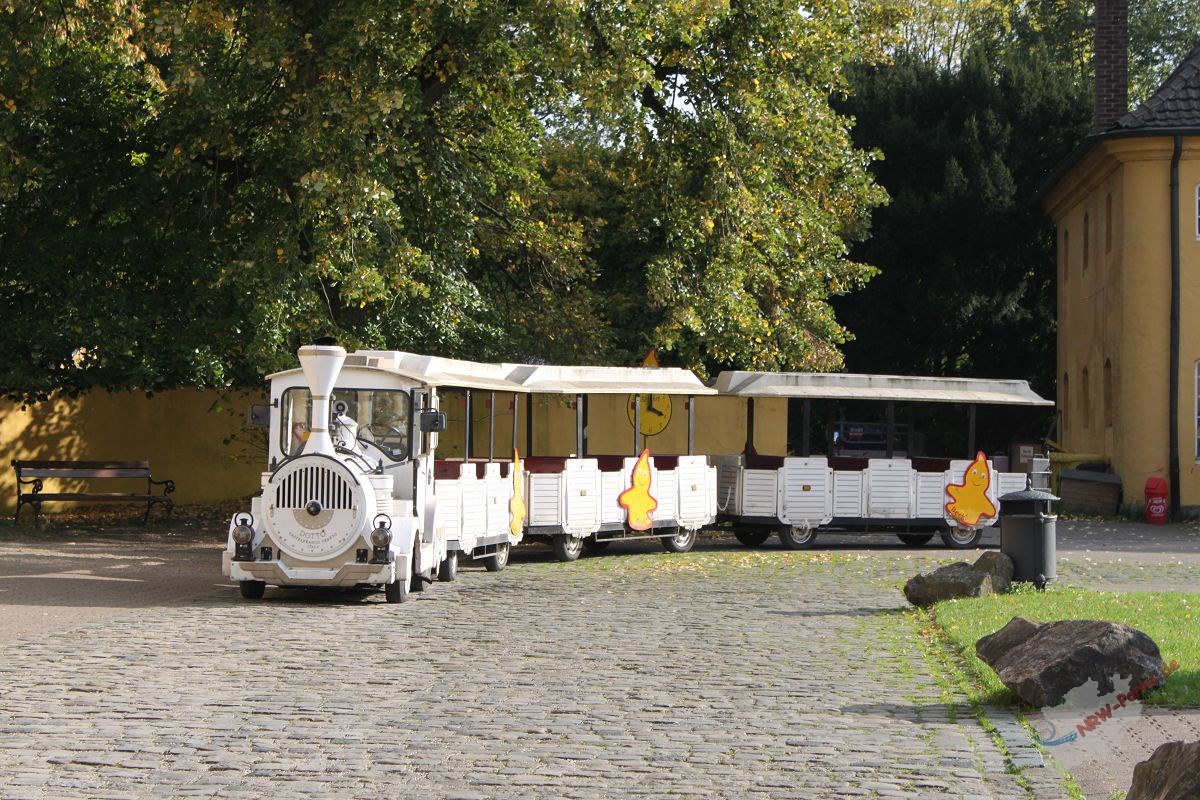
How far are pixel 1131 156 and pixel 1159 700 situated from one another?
959 inches

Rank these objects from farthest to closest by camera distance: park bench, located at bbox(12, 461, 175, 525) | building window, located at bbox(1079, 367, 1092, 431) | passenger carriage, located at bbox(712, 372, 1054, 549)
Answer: building window, located at bbox(1079, 367, 1092, 431), park bench, located at bbox(12, 461, 175, 525), passenger carriage, located at bbox(712, 372, 1054, 549)

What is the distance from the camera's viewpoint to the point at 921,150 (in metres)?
40.8

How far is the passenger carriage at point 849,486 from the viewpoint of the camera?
80.3ft

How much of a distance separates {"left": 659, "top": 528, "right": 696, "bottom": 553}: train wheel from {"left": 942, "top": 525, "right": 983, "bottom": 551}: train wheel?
13.2 feet

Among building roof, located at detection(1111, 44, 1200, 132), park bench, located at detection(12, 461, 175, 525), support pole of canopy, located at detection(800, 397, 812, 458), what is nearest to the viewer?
support pole of canopy, located at detection(800, 397, 812, 458)

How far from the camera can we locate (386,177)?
2223 centimetres

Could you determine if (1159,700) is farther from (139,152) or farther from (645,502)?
(139,152)

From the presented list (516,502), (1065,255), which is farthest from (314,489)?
(1065,255)

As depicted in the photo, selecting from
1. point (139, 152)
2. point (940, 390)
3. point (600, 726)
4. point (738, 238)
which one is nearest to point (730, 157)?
point (738, 238)

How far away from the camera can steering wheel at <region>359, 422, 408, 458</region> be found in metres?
17.2

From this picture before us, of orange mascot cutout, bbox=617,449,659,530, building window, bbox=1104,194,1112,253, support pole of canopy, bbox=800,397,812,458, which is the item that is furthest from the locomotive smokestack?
building window, bbox=1104,194,1112,253

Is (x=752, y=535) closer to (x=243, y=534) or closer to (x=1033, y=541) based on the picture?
(x=1033, y=541)

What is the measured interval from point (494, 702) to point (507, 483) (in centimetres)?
1035

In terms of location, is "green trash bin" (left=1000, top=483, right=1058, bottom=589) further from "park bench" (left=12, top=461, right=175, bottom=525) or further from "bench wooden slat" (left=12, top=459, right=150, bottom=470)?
"bench wooden slat" (left=12, top=459, right=150, bottom=470)
